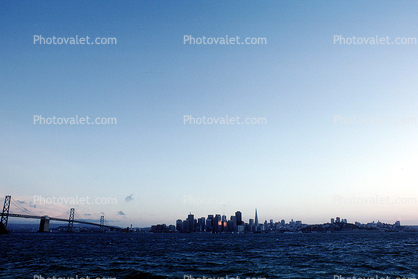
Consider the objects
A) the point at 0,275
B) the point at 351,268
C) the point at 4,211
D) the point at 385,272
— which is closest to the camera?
the point at 0,275

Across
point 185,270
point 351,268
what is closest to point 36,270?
point 185,270

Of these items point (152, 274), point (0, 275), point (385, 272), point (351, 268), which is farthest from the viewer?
point (351, 268)

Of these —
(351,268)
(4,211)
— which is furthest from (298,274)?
(4,211)

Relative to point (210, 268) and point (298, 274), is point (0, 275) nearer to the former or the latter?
A: point (210, 268)

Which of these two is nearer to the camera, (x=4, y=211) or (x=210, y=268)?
(x=210, y=268)

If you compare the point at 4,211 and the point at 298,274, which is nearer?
the point at 298,274

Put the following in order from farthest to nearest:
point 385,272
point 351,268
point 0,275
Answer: point 351,268, point 385,272, point 0,275

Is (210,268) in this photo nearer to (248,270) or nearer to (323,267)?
(248,270)

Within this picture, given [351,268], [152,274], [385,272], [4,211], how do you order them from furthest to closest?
[4,211]
[351,268]
[385,272]
[152,274]

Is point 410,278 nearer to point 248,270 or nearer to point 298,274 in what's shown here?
point 298,274

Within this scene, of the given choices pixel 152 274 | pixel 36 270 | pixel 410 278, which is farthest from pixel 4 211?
pixel 410 278
